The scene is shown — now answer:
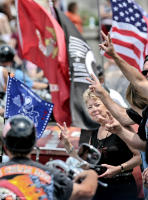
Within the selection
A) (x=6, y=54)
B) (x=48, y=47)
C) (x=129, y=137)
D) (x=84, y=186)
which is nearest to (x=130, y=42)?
(x=48, y=47)

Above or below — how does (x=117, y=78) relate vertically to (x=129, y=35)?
below

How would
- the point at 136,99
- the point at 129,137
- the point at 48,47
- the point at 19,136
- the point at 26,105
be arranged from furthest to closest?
1. the point at 48,47
2. the point at 26,105
3. the point at 136,99
4. the point at 129,137
5. the point at 19,136

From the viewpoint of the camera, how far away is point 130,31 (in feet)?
25.9

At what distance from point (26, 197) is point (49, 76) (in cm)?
441

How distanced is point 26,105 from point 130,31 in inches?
99.8

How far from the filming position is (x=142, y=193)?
586 cm

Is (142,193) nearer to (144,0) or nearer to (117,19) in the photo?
(117,19)

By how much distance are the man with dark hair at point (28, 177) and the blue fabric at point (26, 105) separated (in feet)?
6.11

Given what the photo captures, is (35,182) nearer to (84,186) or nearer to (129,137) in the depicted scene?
(84,186)

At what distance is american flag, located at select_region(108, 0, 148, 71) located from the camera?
7.79 m

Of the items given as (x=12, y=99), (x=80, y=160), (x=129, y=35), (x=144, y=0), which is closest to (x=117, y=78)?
(x=129, y=35)

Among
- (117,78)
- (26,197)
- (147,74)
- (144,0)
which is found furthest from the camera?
(144,0)

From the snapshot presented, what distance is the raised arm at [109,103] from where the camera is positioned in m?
5.22

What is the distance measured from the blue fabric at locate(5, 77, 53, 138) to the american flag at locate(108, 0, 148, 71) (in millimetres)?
2341
